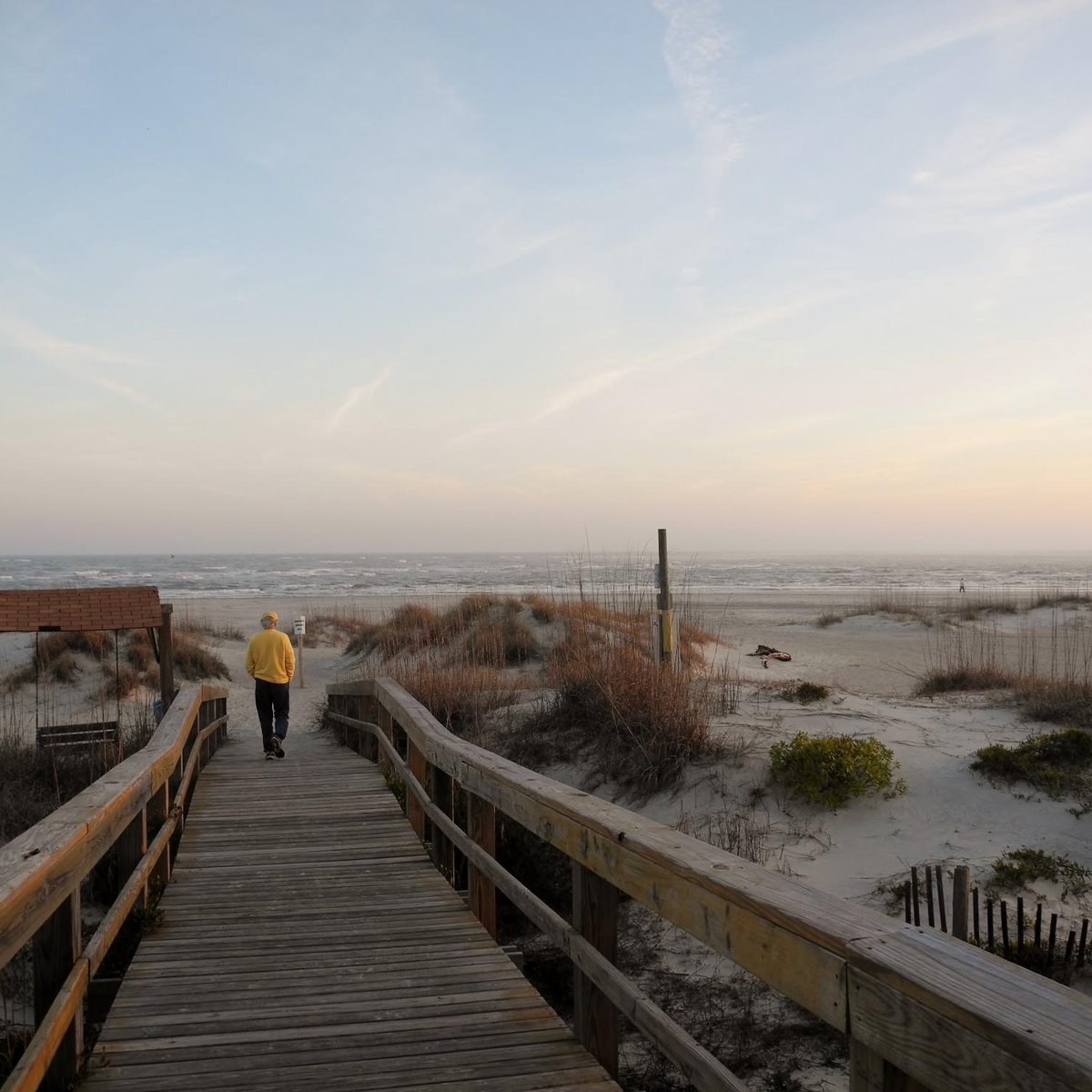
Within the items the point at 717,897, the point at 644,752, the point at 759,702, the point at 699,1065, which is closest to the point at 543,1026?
the point at 699,1065

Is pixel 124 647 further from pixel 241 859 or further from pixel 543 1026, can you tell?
pixel 543 1026

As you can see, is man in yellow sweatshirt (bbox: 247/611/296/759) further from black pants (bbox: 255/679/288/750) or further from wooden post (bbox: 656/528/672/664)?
wooden post (bbox: 656/528/672/664)

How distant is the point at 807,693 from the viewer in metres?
11.1

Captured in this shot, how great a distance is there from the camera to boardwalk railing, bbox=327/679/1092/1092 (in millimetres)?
1416

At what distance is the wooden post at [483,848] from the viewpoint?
4582mm

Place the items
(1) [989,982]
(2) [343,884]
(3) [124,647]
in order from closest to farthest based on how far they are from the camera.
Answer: (1) [989,982] → (2) [343,884] → (3) [124,647]

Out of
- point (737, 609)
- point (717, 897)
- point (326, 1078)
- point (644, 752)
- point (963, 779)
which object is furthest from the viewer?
point (737, 609)

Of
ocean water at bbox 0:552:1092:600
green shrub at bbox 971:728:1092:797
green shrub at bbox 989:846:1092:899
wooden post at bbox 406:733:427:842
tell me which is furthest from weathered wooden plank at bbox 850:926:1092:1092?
ocean water at bbox 0:552:1092:600

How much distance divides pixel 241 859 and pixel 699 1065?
14.3ft

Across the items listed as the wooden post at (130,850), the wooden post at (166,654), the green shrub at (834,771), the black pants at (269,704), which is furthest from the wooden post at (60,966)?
the wooden post at (166,654)

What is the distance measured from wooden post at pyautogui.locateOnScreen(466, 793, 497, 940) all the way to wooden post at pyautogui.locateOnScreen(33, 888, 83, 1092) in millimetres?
1881

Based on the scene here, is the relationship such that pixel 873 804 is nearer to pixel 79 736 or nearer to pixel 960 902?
pixel 960 902

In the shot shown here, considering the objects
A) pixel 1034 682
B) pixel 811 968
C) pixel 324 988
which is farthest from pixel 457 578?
pixel 811 968

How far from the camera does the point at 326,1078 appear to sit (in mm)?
2967
